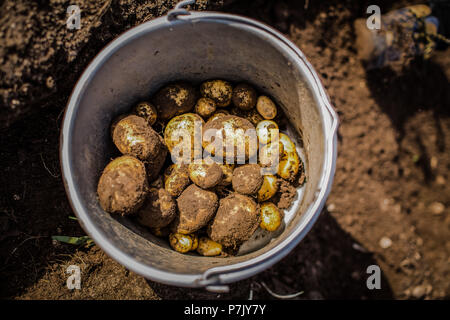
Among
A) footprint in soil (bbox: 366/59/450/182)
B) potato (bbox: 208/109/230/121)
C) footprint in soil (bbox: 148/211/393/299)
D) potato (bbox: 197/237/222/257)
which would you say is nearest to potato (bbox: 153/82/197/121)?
potato (bbox: 208/109/230/121)

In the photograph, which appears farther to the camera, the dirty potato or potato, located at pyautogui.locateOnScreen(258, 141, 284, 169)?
the dirty potato

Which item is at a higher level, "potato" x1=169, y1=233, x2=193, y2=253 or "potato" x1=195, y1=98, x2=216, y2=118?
"potato" x1=195, y1=98, x2=216, y2=118

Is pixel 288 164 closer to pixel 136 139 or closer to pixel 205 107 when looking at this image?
pixel 205 107

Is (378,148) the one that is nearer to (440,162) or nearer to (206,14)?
(440,162)

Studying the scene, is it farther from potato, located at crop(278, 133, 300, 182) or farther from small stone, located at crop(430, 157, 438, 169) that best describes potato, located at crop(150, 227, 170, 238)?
small stone, located at crop(430, 157, 438, 169)
